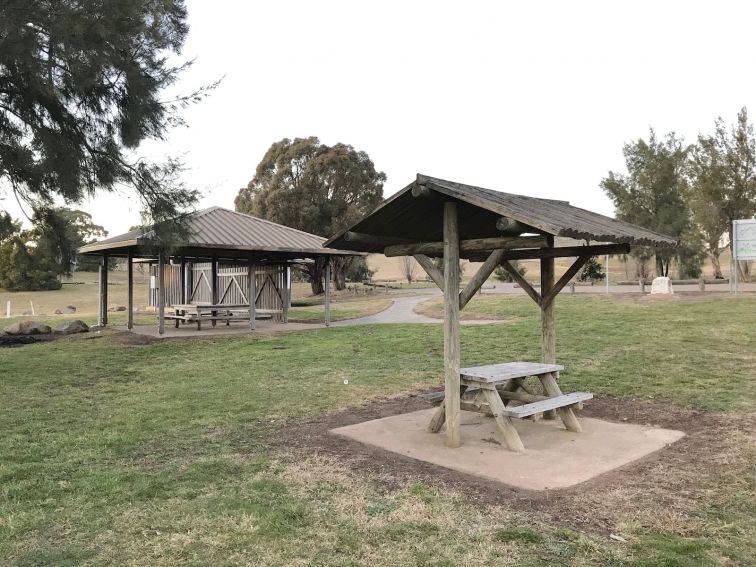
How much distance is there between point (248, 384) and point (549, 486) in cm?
589

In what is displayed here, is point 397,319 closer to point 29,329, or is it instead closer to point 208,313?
point 208,313

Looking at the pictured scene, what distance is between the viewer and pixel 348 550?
3.44m

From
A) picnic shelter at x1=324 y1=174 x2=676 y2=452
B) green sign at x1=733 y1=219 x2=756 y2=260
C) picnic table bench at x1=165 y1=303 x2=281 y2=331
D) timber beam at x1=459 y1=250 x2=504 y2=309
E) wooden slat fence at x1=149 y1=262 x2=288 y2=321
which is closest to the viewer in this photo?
picnic shelter at x1=324 y1=174 x2=676 y2=452

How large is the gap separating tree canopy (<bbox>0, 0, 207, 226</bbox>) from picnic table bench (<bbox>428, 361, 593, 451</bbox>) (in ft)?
25.7

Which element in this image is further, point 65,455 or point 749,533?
point 65,455

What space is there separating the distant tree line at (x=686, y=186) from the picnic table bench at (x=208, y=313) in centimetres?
2161

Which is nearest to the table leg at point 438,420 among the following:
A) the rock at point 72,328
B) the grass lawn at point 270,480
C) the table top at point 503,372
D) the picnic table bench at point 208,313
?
the table top at point 503,372

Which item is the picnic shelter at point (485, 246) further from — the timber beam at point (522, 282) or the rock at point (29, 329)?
the rock at point (29, 329)

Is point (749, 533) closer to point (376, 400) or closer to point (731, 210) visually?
point (376, 400)

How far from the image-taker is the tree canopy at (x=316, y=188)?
39.0 m

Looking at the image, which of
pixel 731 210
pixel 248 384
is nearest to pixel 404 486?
pixel 248 384


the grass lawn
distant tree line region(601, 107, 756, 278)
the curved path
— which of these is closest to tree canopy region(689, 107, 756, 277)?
distant tree line region(601, 107, 756, 278)

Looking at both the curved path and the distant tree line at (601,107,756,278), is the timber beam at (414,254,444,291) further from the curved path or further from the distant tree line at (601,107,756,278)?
the distant tree line at (601,107,756,278)

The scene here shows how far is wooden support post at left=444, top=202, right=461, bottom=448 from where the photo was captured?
18.8 ft
